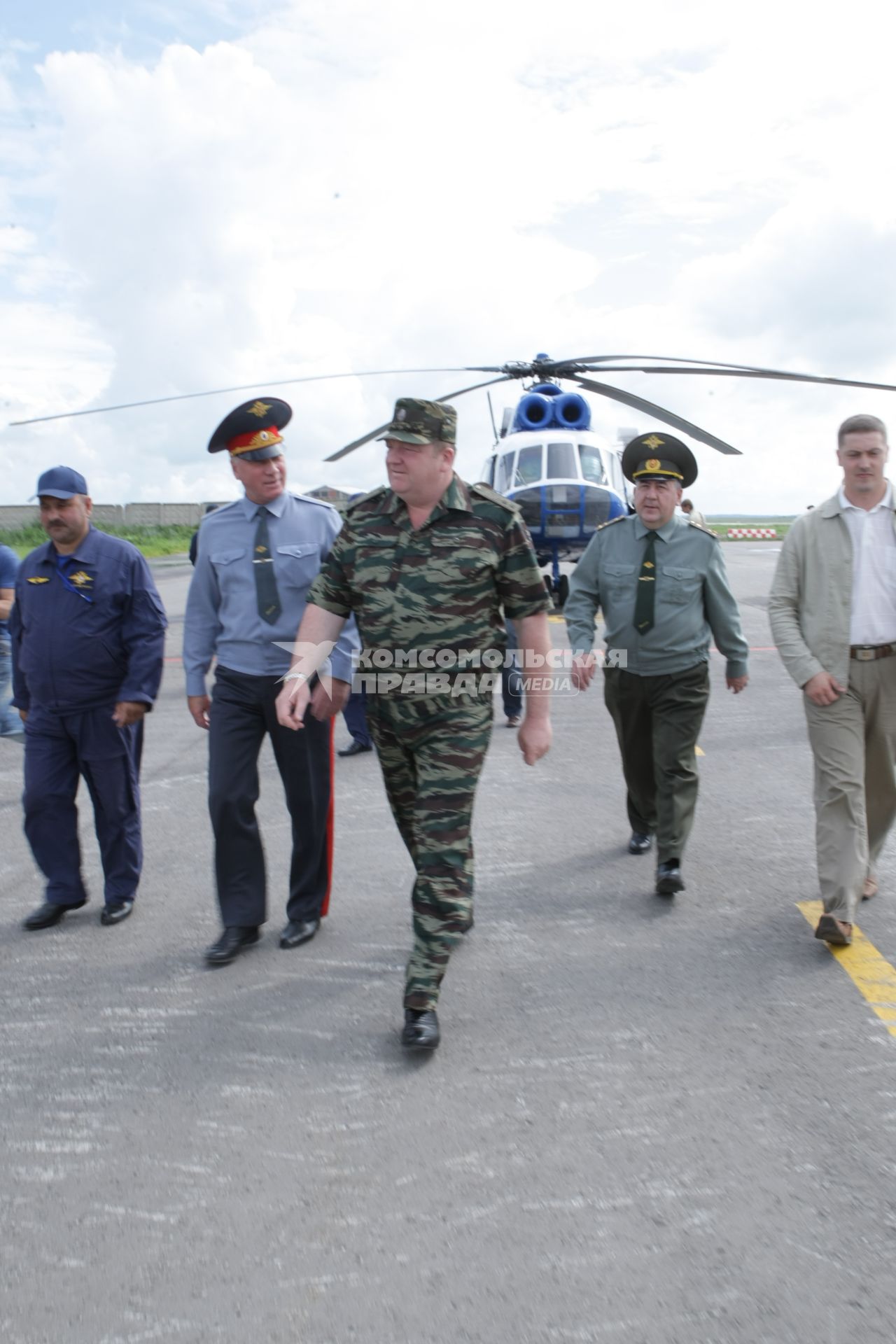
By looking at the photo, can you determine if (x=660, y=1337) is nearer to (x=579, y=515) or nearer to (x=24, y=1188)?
(x=24, y=1188)

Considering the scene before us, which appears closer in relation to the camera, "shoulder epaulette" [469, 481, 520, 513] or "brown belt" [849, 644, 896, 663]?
"shoulder epaulette" [469, 481, 520, 513]

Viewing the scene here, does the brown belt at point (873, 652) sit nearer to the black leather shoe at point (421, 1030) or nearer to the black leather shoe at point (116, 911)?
the black leather shoe at point (421, 1030)

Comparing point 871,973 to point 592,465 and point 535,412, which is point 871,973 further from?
point 535,412

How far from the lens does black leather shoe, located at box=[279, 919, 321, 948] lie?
15.2 ft

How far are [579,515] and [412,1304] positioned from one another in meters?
15.2

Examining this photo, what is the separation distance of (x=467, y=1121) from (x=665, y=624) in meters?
2.71

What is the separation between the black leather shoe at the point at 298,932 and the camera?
4.63 metres

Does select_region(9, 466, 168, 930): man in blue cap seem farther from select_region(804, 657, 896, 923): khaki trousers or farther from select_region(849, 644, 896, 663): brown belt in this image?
select_region(849, 644, 896, 663): brown belt

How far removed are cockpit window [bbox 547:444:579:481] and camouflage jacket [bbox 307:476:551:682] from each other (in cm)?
1342

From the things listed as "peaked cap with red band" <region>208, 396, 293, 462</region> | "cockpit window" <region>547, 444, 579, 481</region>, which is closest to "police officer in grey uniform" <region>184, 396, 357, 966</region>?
"peaked cap with red band" <region>208, 396, 293, 462</region>

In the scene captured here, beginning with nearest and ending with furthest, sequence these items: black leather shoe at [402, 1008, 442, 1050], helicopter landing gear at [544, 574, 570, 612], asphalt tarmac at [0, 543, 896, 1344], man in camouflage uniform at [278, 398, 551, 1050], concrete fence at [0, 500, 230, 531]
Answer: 1. asphalt tarmac at [0, 543, 896, 1344]
2. black leather shoe at [402, 1008, 442, 1050]
3. man in camouflage uniform at [278, 398, 551, 1050]
4. helicopter landing gear at [544, 574, 570, 612]
5. concrete fence at [0, 500, 230, 531]

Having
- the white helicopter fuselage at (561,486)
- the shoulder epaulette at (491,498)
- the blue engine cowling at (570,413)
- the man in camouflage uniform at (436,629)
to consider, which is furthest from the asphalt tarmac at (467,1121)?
the blue engine cowling at (570,413)

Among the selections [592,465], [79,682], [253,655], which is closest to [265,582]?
[253,655]

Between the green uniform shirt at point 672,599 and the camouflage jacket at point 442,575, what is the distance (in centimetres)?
150
